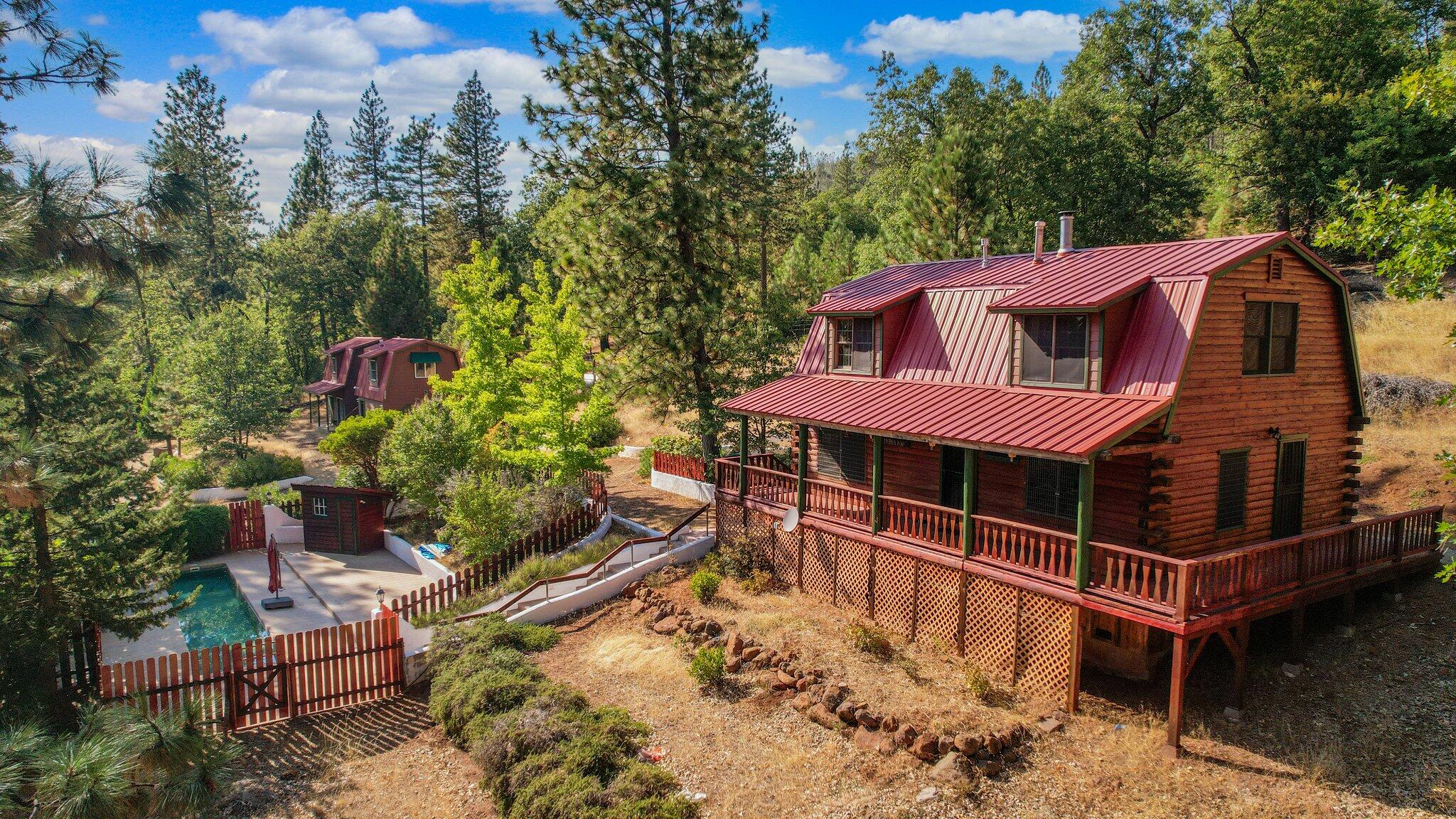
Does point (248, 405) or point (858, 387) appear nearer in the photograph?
point (858, 387)

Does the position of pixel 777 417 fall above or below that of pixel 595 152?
below

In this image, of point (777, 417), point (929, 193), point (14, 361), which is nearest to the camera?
point (14, 361)

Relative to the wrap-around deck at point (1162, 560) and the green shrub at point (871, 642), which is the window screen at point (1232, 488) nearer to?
the wrap-around deck at point (1162, 560)

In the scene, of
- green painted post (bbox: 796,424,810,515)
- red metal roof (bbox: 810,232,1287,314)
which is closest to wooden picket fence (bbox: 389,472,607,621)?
green painted post (bbox: 796,424,810,515)

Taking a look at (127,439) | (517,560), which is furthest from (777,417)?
(127,439)

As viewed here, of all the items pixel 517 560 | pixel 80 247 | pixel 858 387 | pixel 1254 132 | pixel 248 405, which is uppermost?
pixel 1254 132

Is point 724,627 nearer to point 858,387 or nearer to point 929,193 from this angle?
point 858,387

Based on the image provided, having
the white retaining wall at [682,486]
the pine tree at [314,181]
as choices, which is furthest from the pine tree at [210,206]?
the white retaining wall at [682,486]
